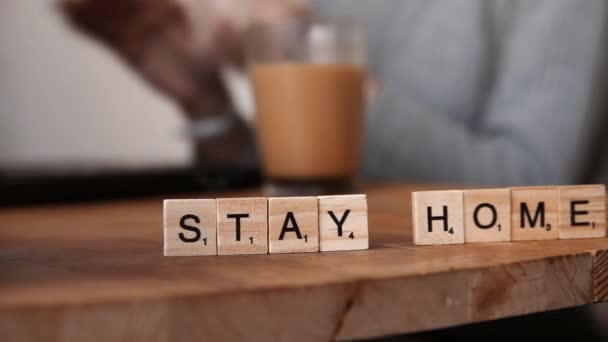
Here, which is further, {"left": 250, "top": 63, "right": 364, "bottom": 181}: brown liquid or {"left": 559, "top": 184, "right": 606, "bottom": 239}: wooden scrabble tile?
{"left": 250, "top": 63, "right": 364, "bottom": 181}: brown liquid

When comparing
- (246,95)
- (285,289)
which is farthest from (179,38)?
(285,289)

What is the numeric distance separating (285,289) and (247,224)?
0.16 m

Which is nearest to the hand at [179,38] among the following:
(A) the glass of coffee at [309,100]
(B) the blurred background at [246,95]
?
(B) the blurred background at [246,95]

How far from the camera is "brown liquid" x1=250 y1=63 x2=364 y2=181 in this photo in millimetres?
1097

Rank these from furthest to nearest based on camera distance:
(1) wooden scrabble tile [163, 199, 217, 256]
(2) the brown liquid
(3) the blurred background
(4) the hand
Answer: (4) the hand < (3) the blurred background < (2) the brown liquid < (1) wooden scrabble tile [163, 199, 217, 256]

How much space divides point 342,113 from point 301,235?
57 cm

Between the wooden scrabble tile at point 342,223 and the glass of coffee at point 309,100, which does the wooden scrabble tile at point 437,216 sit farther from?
the glass of coffee at point 309,100

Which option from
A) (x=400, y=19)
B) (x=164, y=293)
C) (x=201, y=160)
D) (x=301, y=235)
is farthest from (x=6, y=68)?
(x=164, y=293)

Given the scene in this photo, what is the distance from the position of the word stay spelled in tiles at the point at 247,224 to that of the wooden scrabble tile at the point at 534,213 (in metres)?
0.13

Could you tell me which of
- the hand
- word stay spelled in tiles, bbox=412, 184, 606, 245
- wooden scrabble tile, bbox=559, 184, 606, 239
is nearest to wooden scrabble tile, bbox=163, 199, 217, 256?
word stay spelled in tiles, bbox=412, 184, 606, 245

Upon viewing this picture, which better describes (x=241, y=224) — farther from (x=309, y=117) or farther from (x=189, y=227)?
(x=309, y=117)

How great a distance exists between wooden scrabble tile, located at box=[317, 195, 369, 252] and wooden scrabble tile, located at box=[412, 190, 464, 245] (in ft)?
0.15

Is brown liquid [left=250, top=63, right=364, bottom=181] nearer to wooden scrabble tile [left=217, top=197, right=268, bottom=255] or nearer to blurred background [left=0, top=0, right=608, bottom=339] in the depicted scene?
blurred background [left=0, top=0, right=608, bottom=339]

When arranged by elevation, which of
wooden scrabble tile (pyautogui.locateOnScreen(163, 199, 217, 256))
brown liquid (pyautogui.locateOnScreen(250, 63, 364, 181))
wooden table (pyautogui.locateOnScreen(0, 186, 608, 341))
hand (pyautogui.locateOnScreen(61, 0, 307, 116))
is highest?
hand (pyautogui.locateOnScreen(61, 0, 307, 116))
